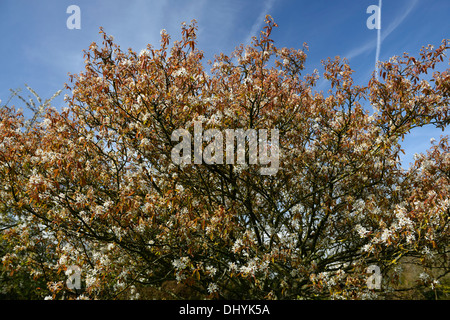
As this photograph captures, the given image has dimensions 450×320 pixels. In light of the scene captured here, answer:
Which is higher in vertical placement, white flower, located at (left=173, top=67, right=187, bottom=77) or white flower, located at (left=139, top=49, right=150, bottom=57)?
white flower, located at (left=139, top=49, right=150, bottom=57)

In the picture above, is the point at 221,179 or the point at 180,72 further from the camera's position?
the point at 221,179

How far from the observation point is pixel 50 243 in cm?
827

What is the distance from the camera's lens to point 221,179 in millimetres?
6777

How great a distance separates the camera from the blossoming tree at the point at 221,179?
Answer: 18.6ft

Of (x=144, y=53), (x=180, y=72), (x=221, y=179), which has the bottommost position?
(x=221, y=179)

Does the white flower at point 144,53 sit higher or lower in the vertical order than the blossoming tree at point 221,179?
higher

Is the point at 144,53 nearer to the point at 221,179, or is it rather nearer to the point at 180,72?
the point at 180,72

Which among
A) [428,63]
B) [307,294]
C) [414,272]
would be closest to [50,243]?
[307,294]

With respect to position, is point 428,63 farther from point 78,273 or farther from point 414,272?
point 414,272

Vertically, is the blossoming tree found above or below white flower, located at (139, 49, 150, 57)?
below

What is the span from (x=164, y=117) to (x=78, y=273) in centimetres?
339

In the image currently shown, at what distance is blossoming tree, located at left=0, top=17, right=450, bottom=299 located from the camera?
5.66 metres

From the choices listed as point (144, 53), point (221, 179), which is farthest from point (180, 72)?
point (221, 179)

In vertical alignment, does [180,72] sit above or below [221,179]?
above
